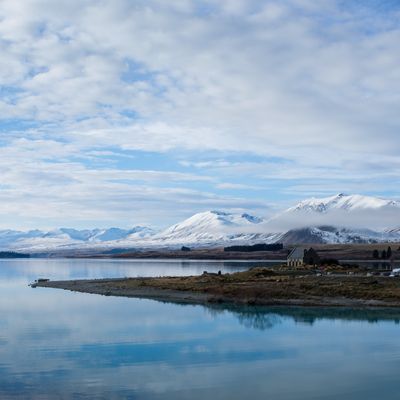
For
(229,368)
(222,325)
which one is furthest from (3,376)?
(222,325)

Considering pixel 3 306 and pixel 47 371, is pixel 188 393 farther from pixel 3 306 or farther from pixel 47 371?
pixel 3 306

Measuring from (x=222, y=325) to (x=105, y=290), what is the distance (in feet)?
96.0

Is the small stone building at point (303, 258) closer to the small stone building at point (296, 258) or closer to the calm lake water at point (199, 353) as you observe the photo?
the small stone building at point (296, 258)

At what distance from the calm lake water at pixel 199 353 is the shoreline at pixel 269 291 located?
3848 mm

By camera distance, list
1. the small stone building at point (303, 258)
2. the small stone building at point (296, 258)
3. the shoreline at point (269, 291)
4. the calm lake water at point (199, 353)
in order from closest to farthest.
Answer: the calm lake water at point (199, 353)
the shoreline at point (269, 291)
the small stone building at point (303, 258)
the small stone building at point (296, 258)

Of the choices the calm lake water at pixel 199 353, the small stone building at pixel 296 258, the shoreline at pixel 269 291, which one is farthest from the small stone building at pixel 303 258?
the calm lake water at pixel 199 353

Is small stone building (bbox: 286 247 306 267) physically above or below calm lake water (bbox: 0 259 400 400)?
above

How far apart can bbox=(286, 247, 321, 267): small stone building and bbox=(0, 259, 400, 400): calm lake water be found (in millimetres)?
54968

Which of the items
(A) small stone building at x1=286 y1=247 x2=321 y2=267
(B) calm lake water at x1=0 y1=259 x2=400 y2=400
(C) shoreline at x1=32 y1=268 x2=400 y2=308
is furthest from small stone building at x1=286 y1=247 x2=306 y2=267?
(B) calm lake water at x1=0 y1=259 x2=400 y2=400

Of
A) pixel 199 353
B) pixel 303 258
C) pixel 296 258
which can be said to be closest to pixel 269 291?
pixel 199 353

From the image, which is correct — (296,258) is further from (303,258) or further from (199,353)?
(199,353)

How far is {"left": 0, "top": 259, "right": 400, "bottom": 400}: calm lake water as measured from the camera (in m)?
Answer: 23.5

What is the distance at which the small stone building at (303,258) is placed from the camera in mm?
102812

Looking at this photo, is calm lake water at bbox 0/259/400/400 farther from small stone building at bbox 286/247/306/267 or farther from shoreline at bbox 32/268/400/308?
small stone building at bbox 286/247/306/267
